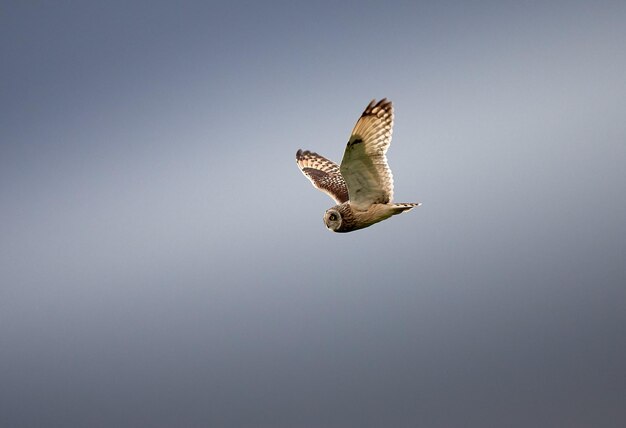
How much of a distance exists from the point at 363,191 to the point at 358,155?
0.94 metres

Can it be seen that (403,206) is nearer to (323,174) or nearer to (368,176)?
(368,176)

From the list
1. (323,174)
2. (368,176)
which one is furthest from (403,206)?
(323,174)

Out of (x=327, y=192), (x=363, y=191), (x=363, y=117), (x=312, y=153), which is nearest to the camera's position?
(x=363, y=117)

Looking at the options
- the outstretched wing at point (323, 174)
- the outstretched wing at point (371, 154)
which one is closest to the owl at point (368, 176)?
the outstretched wing at point (371, 154)

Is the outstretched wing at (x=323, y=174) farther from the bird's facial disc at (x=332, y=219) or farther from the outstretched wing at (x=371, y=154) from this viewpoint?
the outstretched wing at (x=371, y=154)

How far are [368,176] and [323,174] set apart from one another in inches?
221

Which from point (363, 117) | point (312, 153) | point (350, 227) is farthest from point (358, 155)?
point (312, 153)

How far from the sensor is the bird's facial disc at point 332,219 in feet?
39.4

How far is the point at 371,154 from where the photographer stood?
11.4 m

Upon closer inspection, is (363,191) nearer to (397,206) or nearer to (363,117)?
(397,206)

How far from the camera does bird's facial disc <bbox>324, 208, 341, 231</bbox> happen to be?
1202 centimetres

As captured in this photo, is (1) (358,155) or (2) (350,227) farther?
(2) (350,227)

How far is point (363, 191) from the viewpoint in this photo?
469 inches

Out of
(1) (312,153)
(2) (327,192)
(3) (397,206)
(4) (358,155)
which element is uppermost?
(1) (312,153)
